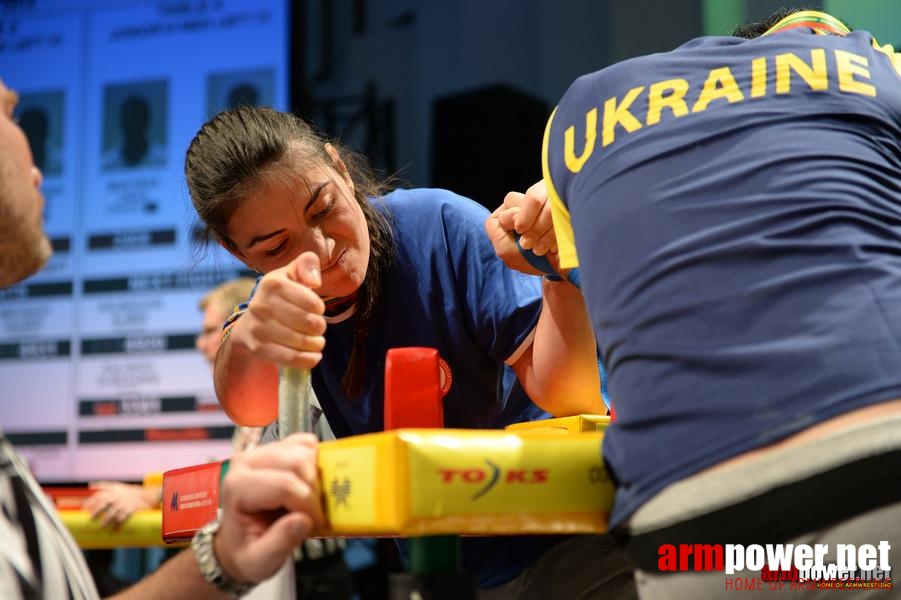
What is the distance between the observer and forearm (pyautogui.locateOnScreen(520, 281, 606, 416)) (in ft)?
4.67

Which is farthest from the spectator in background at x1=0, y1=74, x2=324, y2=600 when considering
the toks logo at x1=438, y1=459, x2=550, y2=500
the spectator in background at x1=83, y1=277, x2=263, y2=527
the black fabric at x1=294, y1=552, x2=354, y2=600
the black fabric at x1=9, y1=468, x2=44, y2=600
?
the black fabric at x1=294, y1=552, x2=354, y2=600

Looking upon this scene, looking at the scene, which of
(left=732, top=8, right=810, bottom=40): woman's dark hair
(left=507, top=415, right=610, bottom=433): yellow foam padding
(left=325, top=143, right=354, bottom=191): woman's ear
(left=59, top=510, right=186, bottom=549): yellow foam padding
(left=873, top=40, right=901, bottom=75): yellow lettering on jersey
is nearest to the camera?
(left=873, top=40, right=901, bottom=75): yellow lettering on jersey

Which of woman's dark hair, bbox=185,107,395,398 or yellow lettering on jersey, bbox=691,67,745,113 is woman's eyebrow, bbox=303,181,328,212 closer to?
woman's dark hair, bbox=185,107,395,398

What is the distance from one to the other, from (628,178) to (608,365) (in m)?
0.19

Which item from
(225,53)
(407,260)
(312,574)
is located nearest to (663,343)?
(407,260)

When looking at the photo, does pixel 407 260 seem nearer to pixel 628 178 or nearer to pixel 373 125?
pixel 628 178

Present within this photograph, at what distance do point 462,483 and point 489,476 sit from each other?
0.10 ft

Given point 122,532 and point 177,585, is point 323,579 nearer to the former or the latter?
point 122,532

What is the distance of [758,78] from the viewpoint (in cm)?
101

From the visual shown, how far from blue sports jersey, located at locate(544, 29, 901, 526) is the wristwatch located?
15.3 inches

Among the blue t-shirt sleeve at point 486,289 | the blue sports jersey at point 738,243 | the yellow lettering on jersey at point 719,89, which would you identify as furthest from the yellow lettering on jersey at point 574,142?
the blue t-shirt sleeve at point 486,289

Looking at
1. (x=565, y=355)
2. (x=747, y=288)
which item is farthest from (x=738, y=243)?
(x=565, y=355)

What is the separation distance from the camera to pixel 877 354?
872 mm

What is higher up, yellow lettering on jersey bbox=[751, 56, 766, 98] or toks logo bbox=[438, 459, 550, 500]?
yellow lettering on jersey bbox=[751, 56, 766, 98]
